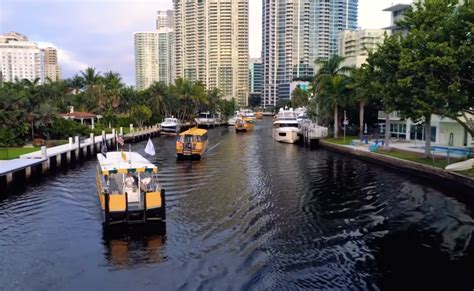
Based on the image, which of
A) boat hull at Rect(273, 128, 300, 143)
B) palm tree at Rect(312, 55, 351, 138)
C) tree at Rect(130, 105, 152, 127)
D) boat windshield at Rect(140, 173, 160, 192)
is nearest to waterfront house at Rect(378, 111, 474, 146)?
palm tree at Rect(312, 55, 351, 138)

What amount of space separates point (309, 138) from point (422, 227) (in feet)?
139

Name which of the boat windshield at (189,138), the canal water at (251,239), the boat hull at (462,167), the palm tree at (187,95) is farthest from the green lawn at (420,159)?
the palm tree at (187,95)

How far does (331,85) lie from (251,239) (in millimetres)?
46410

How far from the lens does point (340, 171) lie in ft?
131

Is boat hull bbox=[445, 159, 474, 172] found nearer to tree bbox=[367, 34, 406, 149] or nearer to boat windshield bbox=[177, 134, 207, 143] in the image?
tree bbox=[367, 34, 406, 149]

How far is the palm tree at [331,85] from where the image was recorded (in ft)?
202

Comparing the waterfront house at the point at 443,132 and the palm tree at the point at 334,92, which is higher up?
the palm tree at the point at 334,92

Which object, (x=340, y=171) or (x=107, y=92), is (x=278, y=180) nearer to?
(x=340, y=171)

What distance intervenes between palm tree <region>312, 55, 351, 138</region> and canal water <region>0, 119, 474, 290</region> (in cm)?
2904

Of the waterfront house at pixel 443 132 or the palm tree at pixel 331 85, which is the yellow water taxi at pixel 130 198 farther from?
the palm tree at pixel 331 85

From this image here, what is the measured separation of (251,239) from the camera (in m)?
19.8

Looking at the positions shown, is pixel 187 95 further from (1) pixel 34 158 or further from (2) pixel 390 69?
(2) pixel 390 69

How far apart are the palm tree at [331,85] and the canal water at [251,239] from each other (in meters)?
29.0

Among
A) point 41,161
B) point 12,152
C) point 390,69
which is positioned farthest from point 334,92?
point 12,152
